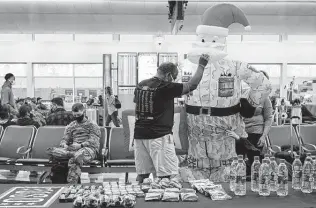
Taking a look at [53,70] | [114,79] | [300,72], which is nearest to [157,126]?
[114,79]

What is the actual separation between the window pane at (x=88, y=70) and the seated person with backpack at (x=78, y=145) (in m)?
11.6

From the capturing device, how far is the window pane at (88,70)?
56.5 ft

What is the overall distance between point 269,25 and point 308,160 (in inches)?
362

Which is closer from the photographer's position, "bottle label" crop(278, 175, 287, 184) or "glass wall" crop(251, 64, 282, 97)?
"bottle label" crop(278, 175, 287, 184)

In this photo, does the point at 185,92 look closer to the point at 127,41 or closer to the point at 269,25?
the point at 269,25

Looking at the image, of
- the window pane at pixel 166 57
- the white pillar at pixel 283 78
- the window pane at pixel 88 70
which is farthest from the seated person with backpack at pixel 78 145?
the white pillar at pixel 283 78

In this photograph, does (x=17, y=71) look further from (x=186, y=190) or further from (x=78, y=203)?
(x=78, y=203)

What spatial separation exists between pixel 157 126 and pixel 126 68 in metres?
9.24

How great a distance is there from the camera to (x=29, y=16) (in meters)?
10.5

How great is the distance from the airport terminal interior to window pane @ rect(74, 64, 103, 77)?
0.13 ft

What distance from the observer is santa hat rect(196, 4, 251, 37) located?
3.30 meters

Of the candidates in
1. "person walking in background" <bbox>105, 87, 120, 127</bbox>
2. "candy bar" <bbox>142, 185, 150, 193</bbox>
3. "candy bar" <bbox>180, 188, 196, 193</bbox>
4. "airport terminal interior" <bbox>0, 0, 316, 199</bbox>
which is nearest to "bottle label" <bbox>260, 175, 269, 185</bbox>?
"candy bar" <bbox>180, 188, 196, 193</bbox>

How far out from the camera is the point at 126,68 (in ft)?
42.1

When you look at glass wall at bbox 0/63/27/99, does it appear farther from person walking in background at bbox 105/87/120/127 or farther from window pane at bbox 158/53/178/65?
person walking in background at bbox 105/87/120/127
